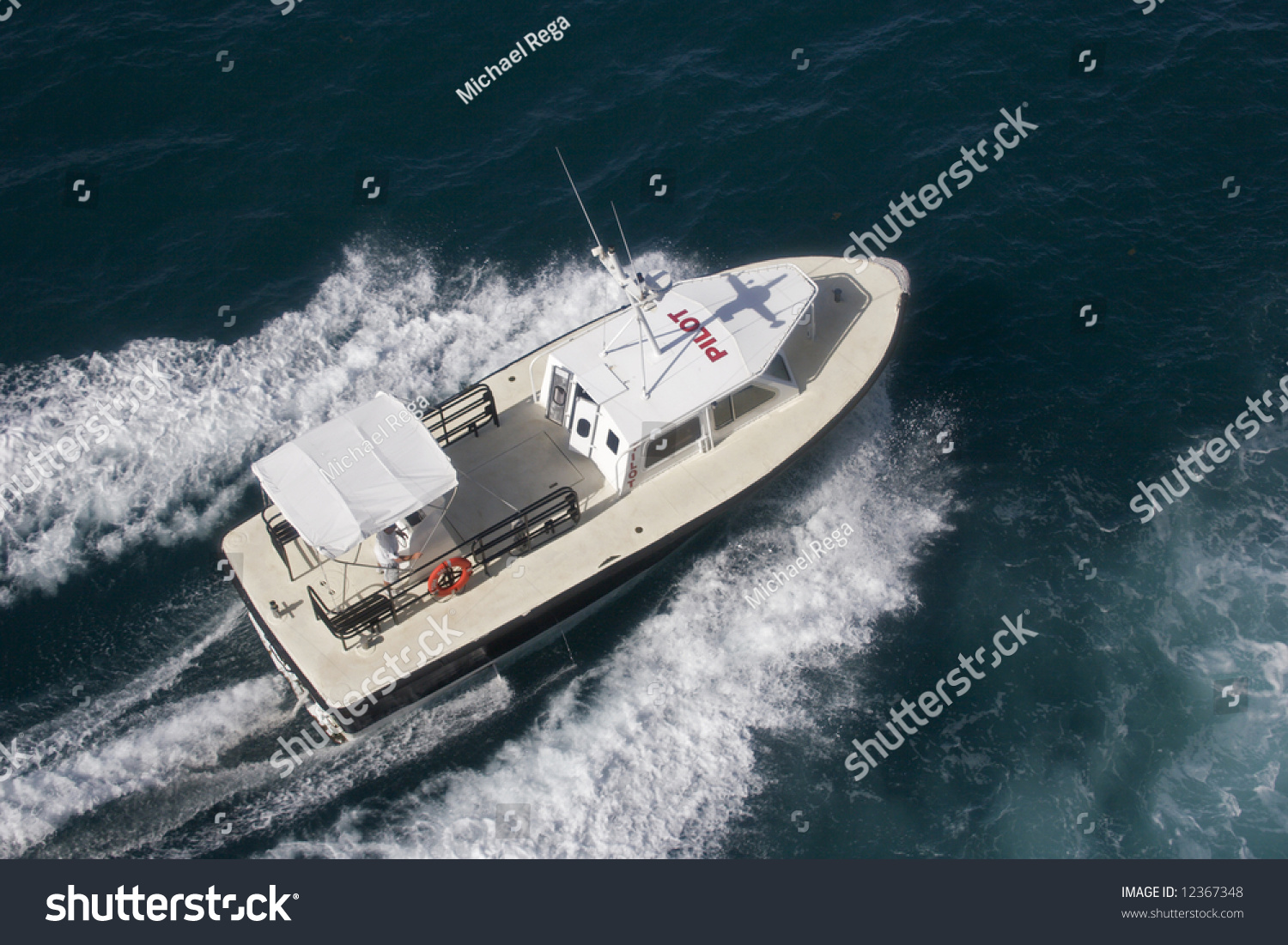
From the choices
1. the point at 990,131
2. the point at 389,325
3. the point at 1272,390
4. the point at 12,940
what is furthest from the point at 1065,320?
the point at 12,940

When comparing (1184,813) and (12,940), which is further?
(1184,813)

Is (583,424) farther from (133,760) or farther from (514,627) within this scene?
(133,760)

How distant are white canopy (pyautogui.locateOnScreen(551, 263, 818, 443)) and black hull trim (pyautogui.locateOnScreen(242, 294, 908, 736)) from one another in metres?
2.34

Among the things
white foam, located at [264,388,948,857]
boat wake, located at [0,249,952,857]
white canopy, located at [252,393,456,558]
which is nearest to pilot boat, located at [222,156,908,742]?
white canopy, located at [252,393,456,558]

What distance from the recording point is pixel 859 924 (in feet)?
61.3

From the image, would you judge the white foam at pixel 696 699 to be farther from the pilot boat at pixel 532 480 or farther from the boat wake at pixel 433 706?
the pilot boat at pixel 532 480

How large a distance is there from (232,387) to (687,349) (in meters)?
13.1

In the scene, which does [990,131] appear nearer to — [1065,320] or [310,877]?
[1065,320]

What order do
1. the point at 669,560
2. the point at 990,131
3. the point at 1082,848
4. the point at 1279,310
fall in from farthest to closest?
the point at 990,131, the point at 1279,310, the point at 669,560, the point at 1082,848

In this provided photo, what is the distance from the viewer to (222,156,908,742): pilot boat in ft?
69.5

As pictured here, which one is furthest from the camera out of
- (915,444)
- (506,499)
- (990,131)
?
(990,131)

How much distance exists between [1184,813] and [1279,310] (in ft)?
51.3

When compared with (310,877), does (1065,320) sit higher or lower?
lower

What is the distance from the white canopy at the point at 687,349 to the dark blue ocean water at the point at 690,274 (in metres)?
4.06
